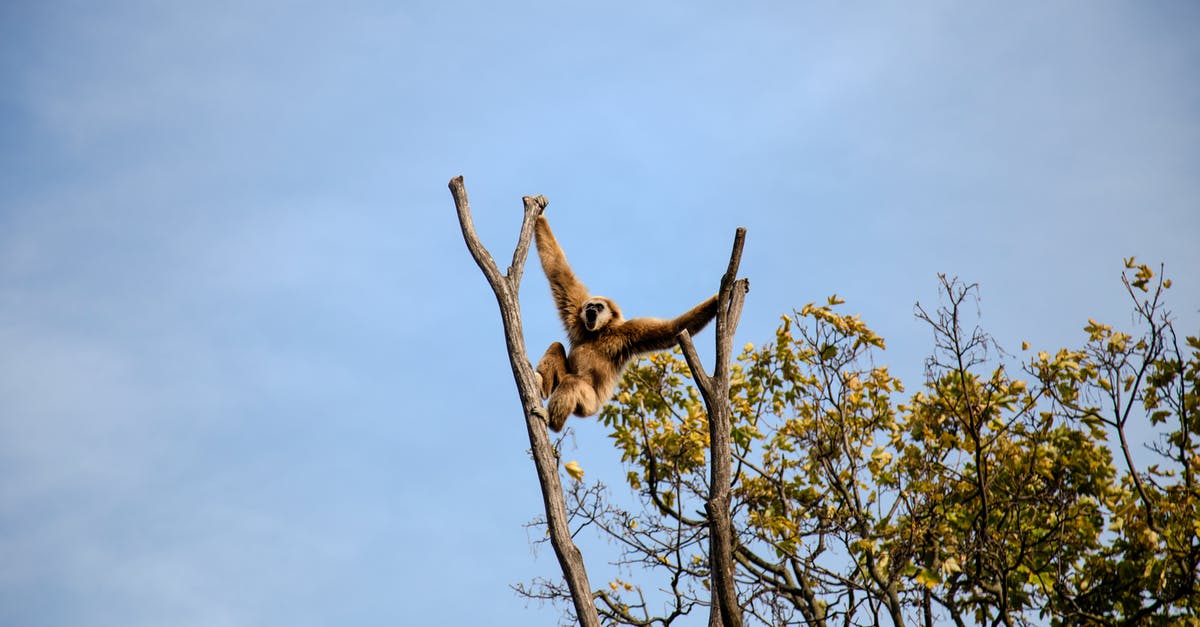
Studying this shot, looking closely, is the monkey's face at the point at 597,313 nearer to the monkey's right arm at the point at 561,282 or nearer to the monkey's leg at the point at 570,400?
the monkey's right arm at the point at 561,282

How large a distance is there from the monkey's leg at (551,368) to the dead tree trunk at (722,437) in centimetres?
234

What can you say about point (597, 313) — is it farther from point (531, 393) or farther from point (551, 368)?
point (531, 393)

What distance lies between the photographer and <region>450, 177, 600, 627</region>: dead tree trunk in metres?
7.20

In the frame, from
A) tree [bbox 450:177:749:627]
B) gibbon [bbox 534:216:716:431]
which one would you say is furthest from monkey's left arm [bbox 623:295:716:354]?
tree [bbox 450:177:749:627]

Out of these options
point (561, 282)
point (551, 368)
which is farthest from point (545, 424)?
point (561, 282)

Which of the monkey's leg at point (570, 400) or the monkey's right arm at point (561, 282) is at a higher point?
the monkey's right arm at point (561, 282)

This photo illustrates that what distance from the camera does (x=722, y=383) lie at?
7.62 meters

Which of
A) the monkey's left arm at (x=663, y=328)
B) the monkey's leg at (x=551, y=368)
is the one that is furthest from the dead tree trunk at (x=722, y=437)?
the monkey's leg at (x=551, y=368)

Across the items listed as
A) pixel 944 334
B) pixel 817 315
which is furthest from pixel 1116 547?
pixel 817 315

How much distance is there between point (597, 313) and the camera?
10.4 metres

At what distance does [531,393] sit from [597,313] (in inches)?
114

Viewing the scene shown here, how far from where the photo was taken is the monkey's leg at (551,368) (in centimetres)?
976

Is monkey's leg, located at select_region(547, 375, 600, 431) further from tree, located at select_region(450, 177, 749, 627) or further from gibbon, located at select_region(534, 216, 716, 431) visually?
tree, located at select_region(450, 177, 749, 627)

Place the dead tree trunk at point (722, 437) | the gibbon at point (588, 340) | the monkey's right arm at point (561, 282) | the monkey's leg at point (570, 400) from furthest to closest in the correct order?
the monkey's right arm at point (561, 282), the gibbon at point (588, 340), the monkey's leg at point (570, 400), the dead tree trunk at point (722, 437)
